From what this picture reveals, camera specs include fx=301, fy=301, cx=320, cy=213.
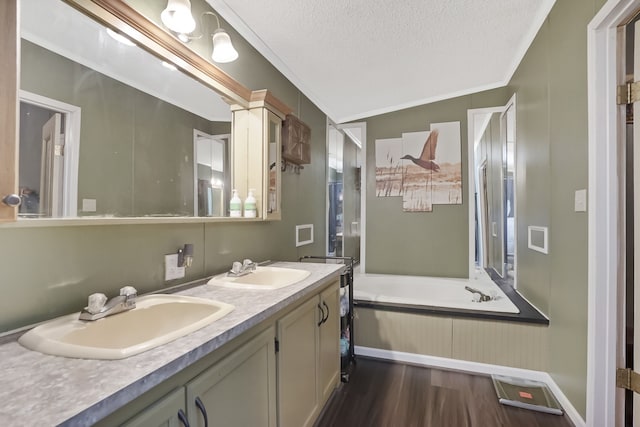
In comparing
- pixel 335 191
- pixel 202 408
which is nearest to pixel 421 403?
pixel 202 408

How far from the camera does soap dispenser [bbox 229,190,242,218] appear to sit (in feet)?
5.82

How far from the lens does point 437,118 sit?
3.46 metres

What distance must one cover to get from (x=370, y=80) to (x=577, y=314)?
7.66 ft

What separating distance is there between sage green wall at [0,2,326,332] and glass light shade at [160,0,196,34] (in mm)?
645

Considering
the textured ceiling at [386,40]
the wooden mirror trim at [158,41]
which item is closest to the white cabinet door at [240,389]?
the wooden mirror trim at [158,41]

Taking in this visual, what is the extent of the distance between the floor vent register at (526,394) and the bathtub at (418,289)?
1.90ft

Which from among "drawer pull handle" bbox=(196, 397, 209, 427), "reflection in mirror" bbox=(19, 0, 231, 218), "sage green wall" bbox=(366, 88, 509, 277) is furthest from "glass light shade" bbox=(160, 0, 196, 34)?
"sage green wall" bbox=(366, 88, 509, 277)

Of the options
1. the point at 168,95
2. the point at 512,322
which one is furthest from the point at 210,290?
the point at 512,322

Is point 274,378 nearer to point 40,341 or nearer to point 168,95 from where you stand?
point 40,341

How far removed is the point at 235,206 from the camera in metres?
1.80

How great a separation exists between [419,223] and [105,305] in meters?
3.14

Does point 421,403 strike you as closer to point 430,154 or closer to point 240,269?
point 240,269

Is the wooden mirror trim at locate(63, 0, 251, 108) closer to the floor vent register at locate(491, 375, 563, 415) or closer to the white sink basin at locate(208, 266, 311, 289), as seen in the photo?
the white sink basin at locate(208, 266, 311, 289)

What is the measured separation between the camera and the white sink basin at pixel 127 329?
71 centimetres
